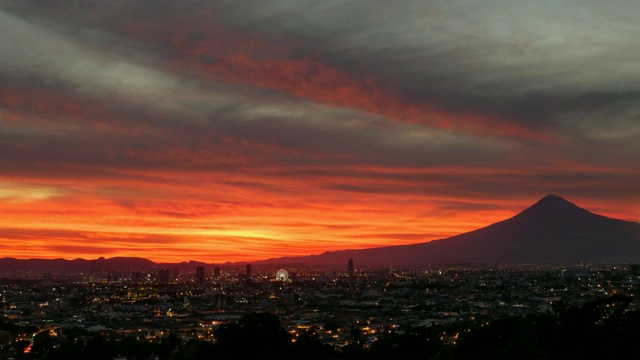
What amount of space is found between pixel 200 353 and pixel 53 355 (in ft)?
22.7

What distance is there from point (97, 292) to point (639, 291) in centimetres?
9940

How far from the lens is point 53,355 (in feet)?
109

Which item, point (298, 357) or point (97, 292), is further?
point (97, 292)

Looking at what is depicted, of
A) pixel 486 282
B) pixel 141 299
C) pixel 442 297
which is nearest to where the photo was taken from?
pixel 442 297

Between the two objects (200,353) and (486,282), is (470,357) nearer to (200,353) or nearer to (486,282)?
(200,353)

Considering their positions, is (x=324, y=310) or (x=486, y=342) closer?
(x=486, y=342)

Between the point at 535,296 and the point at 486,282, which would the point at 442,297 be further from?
the point at 486,282

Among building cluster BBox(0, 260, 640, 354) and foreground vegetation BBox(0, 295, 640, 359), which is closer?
foreground vegetation BBox(0, 295, 640, 359)

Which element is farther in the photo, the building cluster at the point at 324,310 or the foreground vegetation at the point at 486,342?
the building cluster at the point at 324,310

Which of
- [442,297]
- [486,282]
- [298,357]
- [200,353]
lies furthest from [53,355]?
[486,282]

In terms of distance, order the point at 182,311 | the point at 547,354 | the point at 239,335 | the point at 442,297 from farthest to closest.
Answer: the point at 442,297 → the point at 182,311 → the point at 239,335 → the point at 547,354

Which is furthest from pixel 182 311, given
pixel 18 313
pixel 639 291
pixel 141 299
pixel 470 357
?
pixel 470 357

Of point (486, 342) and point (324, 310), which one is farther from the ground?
point (324, 310)

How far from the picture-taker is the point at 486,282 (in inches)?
5512
